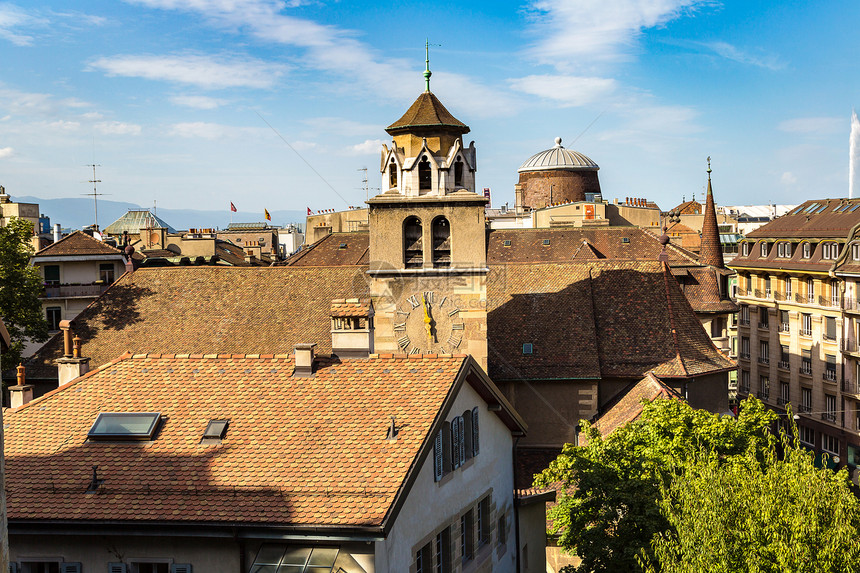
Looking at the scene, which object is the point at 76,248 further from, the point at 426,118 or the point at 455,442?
the point at 455,442

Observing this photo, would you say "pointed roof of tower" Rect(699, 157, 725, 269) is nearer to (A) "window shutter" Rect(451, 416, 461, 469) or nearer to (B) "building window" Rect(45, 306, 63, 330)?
(B) "building window" Rect(45, 306, 63, 330)

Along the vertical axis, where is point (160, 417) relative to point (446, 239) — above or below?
below

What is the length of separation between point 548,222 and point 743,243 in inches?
810

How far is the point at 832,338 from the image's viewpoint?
188ft

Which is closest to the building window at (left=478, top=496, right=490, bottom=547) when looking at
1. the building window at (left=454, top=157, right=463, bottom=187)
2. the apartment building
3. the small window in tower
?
the building window at (left=454, top=157, right=463, bottom=187)

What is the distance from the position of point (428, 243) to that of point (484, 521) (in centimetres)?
1268

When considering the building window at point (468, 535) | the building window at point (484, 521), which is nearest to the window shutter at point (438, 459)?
the building window at point (468, 535)

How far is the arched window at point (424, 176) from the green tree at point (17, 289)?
19136 mm

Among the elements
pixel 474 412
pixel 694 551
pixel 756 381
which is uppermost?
pixel 474 412

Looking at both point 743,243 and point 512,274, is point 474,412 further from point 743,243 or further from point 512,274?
point 743,243

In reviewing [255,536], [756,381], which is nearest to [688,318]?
[255,536]

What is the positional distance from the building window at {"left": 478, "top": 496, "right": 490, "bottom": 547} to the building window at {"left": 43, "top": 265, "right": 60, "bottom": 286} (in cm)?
4106

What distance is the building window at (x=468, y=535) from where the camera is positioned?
68.6ft

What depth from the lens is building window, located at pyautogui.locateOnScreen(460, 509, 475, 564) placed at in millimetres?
20922
